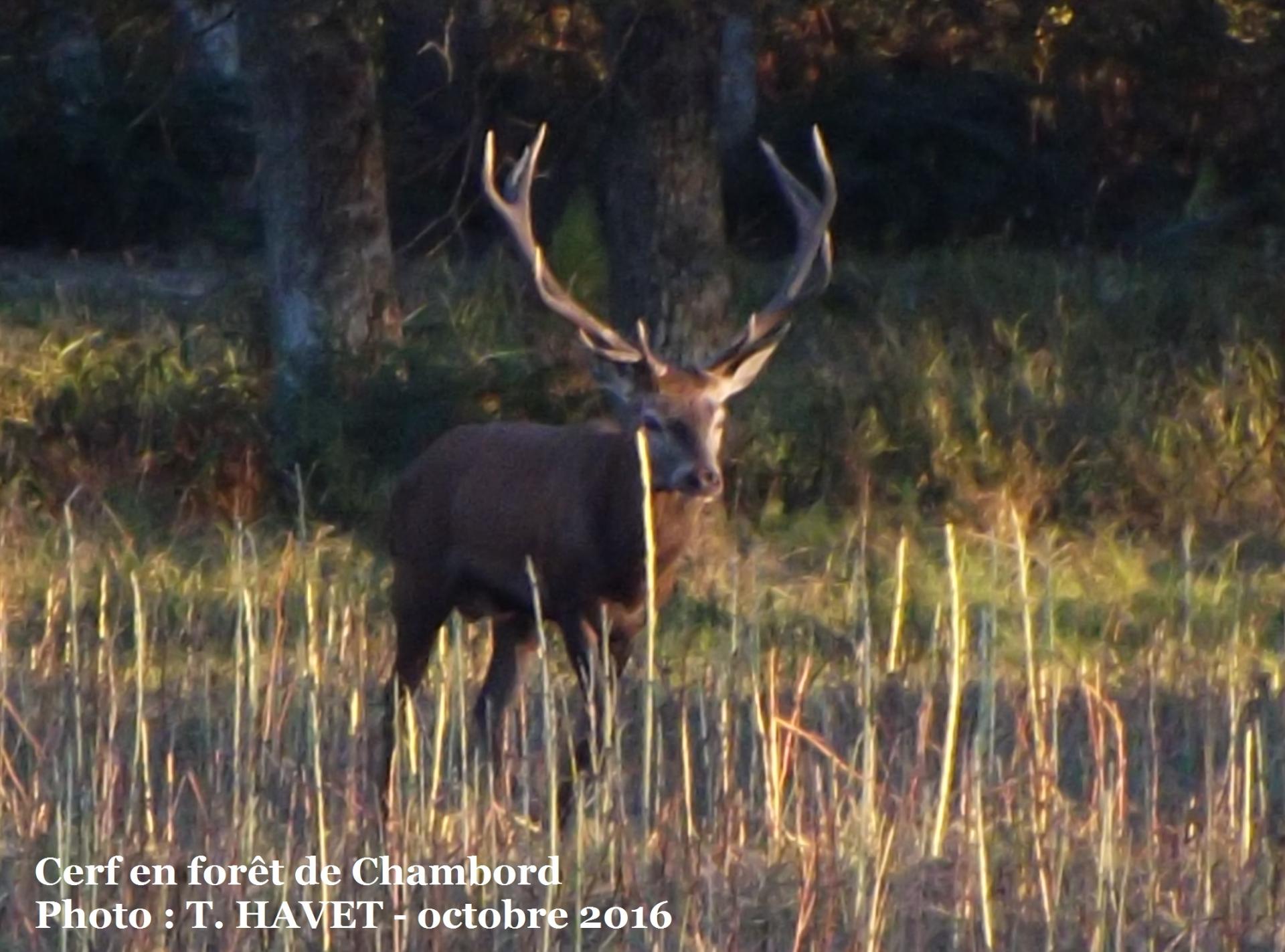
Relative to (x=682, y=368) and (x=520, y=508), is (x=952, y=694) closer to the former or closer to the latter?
(x=520, y=508)

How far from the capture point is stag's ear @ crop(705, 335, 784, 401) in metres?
8.59

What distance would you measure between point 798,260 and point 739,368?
60cm

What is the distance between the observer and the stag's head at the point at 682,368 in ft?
26.9

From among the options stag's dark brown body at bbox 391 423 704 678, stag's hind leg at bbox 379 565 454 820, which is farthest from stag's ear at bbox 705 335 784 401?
stag's hind leg at bbox 379 565 454 820

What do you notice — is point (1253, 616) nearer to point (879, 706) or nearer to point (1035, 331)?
point (879, 706)

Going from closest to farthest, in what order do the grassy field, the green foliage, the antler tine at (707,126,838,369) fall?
the grassy field < the antler tine at (707,126,838,369) < the green foliage

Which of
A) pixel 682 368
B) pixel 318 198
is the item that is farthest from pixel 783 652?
pixel 318 198

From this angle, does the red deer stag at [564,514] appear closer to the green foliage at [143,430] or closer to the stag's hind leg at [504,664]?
the stag's hind leg at [504,664]

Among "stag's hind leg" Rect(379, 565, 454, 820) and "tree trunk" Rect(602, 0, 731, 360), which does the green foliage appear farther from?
"stag's hind leg" Rect(379, 565, 454, 820)

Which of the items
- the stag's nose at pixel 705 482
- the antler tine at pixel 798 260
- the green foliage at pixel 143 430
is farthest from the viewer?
the green foliage at pixel 143 430

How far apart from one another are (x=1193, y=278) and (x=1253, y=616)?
5.60 metres

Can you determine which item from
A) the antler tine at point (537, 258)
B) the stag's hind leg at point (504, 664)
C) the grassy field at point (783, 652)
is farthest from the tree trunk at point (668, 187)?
the stag's hind leg at point (504, 664)

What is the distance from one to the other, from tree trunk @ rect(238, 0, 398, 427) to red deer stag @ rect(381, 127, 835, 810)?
3975 millimetres

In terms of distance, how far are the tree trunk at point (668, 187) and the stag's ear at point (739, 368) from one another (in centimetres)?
333
